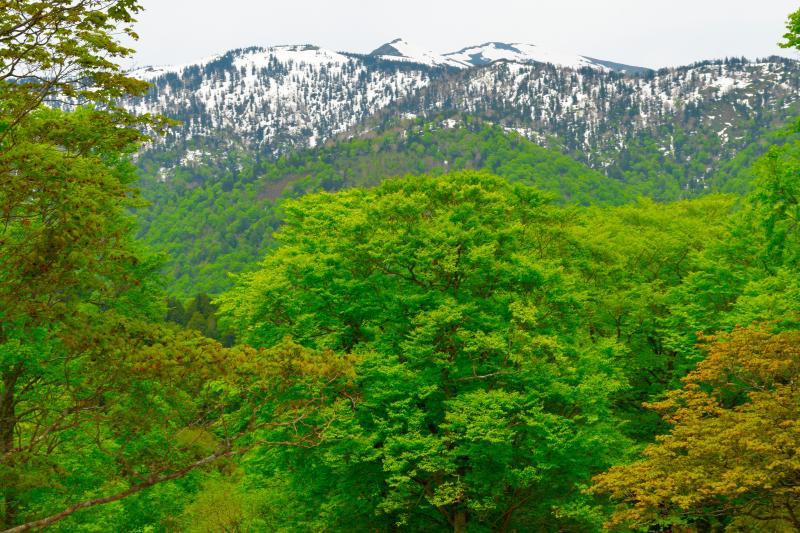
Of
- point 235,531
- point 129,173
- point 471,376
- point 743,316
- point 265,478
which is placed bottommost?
point 235,531

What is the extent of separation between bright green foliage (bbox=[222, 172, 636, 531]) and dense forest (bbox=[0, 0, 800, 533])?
105mm

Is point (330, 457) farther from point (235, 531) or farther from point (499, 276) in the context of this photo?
point (235, 531)

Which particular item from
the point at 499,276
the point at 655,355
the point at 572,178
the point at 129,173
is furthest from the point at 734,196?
the point at 572,178

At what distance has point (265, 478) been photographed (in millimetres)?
25500

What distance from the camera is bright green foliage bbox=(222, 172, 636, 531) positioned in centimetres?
2111

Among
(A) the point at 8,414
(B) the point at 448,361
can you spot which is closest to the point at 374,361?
(B) the point at 448,361

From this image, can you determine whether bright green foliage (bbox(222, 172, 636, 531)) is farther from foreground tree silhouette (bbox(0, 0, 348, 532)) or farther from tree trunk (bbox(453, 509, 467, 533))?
foreground tree silhouette (bbox(0, 0, 348, 532))

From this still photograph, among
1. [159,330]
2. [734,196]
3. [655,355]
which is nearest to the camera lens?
[159,330]

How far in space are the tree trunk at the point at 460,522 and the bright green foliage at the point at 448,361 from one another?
4 cm

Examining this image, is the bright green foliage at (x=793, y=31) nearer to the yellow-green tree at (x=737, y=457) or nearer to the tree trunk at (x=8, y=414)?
the yellow-green tree at (x=737, y=457)

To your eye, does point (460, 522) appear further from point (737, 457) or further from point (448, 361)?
point (737, 457)

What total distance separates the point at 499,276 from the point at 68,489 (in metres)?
14.6

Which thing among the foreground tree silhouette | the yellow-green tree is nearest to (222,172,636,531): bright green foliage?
the yellow-green tree

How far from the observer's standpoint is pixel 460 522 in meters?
23.0
